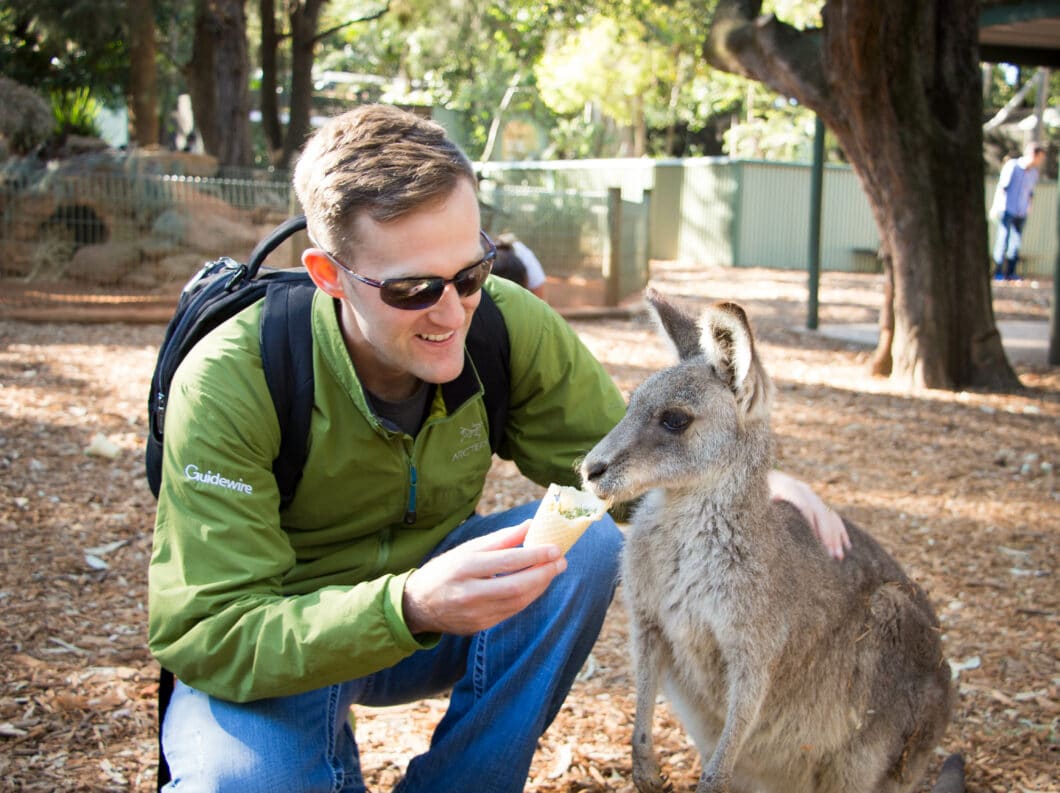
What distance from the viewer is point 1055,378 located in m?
6.76

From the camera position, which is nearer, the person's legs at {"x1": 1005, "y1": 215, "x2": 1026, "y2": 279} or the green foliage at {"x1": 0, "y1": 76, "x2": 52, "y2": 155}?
the green foliage at {"x1": 0, "y1": 76, "x2": 52, "y2": 155}

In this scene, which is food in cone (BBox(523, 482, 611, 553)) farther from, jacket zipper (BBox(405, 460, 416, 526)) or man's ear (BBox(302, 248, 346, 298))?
man's ear (BBox(302, 248, 346, 298))

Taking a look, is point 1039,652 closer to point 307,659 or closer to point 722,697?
point 722,697

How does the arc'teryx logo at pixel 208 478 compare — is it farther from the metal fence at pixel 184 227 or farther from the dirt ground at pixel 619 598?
the metal fence at pixel 184 227

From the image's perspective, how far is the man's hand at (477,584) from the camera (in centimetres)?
155

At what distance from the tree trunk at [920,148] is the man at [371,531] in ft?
13.9

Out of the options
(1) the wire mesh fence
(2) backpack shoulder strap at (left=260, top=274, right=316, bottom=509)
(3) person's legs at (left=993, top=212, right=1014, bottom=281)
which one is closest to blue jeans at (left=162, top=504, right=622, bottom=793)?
(2) backpack shoulder strap at (left=260, top=274, right=316, bottom=509)

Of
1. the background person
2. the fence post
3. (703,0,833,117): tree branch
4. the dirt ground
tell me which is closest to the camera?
the dirt ground

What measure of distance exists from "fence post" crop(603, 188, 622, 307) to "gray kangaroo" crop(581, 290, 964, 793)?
24.5 ft

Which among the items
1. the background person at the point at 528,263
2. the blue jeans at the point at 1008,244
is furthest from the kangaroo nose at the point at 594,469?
the blue jeans at the point at 1008,244

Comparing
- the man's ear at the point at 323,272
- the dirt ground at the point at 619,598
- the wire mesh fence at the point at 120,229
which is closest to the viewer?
the man's ear at the point at 323,272

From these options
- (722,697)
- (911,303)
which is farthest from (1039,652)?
(911,303)

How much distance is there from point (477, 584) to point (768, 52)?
5.53 metres

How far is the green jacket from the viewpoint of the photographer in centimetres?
164
